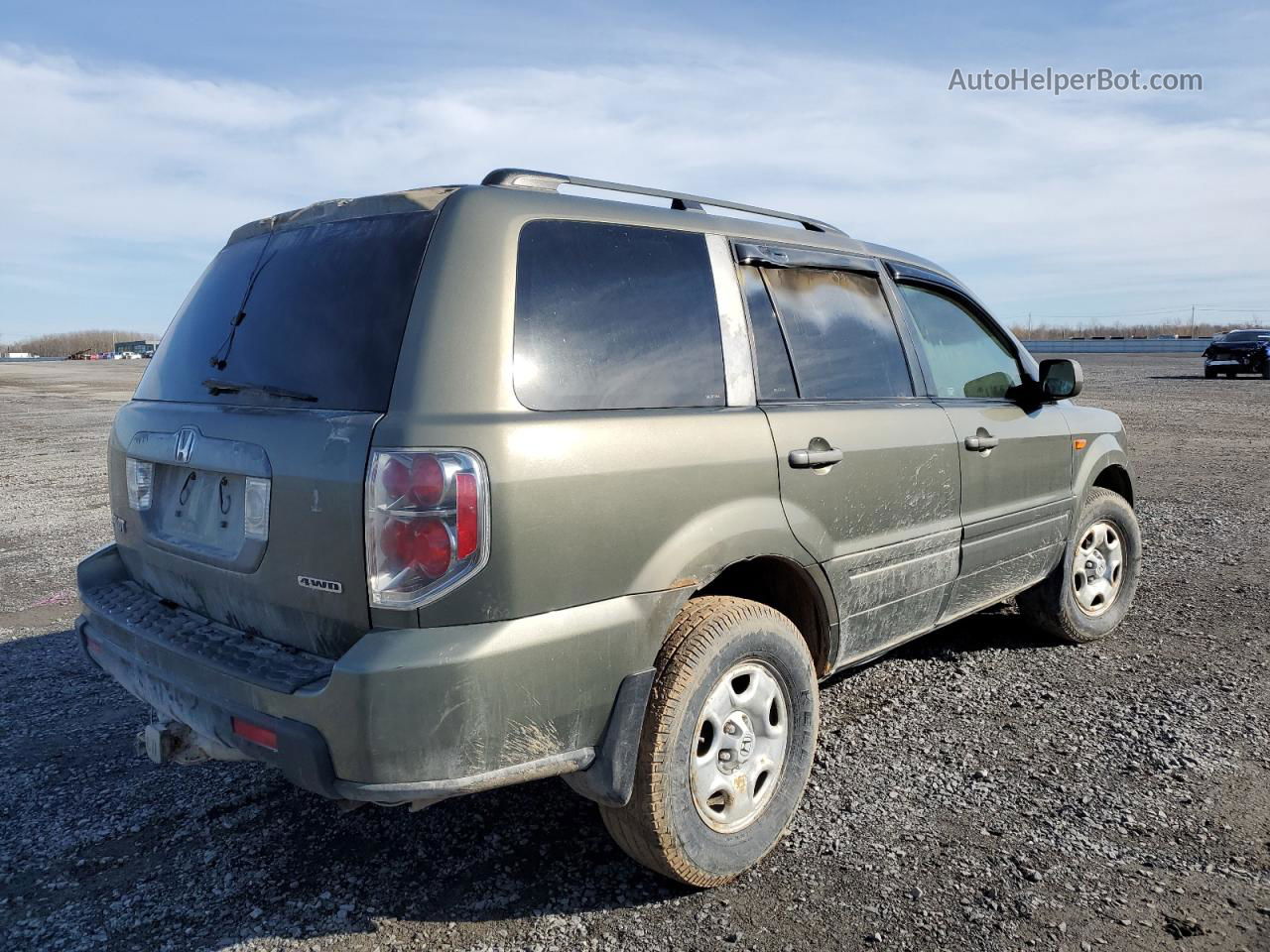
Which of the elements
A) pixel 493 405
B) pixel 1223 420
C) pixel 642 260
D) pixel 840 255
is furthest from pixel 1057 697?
pixel 1223 420

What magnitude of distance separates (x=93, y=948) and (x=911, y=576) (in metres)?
2.81

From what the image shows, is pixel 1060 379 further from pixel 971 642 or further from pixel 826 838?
pixel 826 838

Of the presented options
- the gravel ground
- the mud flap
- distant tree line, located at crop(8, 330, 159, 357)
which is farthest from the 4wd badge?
distant tree line, located at crop(8, 330, 159, 357)

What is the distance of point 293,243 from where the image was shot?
2768 mm

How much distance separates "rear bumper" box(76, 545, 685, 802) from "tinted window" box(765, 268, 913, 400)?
1122 mm

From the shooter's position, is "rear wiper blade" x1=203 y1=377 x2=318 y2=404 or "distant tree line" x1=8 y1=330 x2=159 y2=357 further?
"distant tree line" x1=8 y1=330 x2=159 y2=357

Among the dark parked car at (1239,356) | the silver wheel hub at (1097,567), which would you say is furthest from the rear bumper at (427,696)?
the dark parked car at (1239,356)

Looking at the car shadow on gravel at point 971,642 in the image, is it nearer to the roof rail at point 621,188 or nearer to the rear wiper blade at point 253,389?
the roof rail at point 621,188

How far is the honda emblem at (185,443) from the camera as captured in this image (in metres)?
2.63

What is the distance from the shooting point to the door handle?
2922 mm

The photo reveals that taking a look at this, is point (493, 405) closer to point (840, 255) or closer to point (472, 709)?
point (472, 709)

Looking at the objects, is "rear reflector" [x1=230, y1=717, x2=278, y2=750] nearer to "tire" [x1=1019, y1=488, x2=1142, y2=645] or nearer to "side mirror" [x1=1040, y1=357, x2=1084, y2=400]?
"side mirror" [x1=1040, y1=357, x2=1084, y2=400]

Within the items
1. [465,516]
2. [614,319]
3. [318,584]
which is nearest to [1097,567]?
[614,319]

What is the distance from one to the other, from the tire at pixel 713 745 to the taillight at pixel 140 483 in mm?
1653
